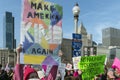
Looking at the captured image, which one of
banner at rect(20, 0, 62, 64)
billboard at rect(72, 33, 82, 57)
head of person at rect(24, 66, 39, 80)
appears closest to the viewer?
head of person at rect(24, 66, 39, 80)

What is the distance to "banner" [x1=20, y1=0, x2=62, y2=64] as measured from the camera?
24.2ft

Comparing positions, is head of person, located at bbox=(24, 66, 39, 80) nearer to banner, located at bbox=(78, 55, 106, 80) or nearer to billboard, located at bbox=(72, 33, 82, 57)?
banner, located at bbox=(78, 55, 106, 80)

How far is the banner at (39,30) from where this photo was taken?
7.37 metres

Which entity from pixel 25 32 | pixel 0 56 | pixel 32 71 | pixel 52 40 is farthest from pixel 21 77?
pixel 0 56

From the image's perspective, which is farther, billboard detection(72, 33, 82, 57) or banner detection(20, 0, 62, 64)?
billboard detection(72, 33, 82, 57)

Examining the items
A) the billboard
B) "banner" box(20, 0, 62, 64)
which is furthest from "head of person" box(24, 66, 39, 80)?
the billboard

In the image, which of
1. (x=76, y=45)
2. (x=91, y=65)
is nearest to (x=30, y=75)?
(x=91, y=65)

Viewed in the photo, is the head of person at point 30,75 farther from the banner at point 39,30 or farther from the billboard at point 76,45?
the billboard at point 76,45

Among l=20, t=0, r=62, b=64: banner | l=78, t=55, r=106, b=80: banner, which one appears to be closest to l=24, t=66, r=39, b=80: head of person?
l=20, t=0, r=62, b=64: banner

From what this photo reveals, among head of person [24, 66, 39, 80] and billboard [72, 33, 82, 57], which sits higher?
billboard [72, 33, 82, 57]

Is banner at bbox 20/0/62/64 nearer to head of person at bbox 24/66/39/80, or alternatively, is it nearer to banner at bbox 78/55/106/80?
head of person at bbox 24/66/39/80

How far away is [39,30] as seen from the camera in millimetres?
7645

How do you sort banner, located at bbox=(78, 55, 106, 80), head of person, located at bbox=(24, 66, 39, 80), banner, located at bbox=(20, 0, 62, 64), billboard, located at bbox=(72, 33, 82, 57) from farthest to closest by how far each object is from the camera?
billboard, located at bbox=(72, 33, 82, 57) → banner, located at bbox=(78, 55, 106, 80) → banner, located at bbox=(20, 0, 62, 64) → head of person, located at bbox=(24, 66, 39, 80)

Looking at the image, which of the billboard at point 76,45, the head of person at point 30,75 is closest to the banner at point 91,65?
the head of person at point 30,75
